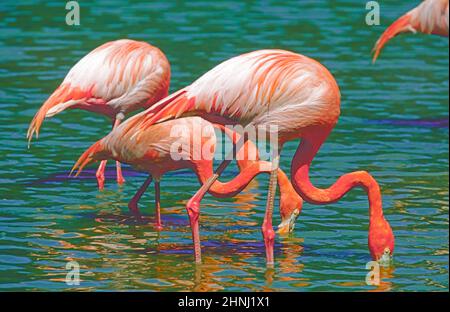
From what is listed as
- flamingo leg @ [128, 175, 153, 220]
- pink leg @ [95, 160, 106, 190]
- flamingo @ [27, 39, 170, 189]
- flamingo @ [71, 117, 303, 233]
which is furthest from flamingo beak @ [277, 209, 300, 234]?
pink leg @ [95, 160, 106, 190]

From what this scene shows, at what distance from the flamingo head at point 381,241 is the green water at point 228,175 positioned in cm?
13

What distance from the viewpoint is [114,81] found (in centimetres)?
1138

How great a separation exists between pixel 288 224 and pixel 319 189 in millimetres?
950

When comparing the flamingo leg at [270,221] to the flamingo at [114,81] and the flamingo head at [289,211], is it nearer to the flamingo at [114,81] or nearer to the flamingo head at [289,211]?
the flamingo head at [289,211]

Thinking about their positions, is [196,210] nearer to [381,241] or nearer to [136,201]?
[381,241]

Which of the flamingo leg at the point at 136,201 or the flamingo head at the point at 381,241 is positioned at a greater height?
the flamingo head at the point at 381,241

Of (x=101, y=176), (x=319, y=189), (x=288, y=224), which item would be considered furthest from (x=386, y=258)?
(x=101, y=176)

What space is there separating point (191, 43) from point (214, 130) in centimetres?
767

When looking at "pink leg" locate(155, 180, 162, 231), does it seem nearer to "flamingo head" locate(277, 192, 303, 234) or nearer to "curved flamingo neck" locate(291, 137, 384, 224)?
"flamingo head" locate(277, 192, 303, 234)

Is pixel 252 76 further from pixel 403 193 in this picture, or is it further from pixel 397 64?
pixel 397 64

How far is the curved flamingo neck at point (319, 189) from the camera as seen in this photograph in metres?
9.42

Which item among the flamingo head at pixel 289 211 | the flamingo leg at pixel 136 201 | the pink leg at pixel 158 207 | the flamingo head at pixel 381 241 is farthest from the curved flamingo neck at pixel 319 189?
the flamingo leg at pixel 136 201
